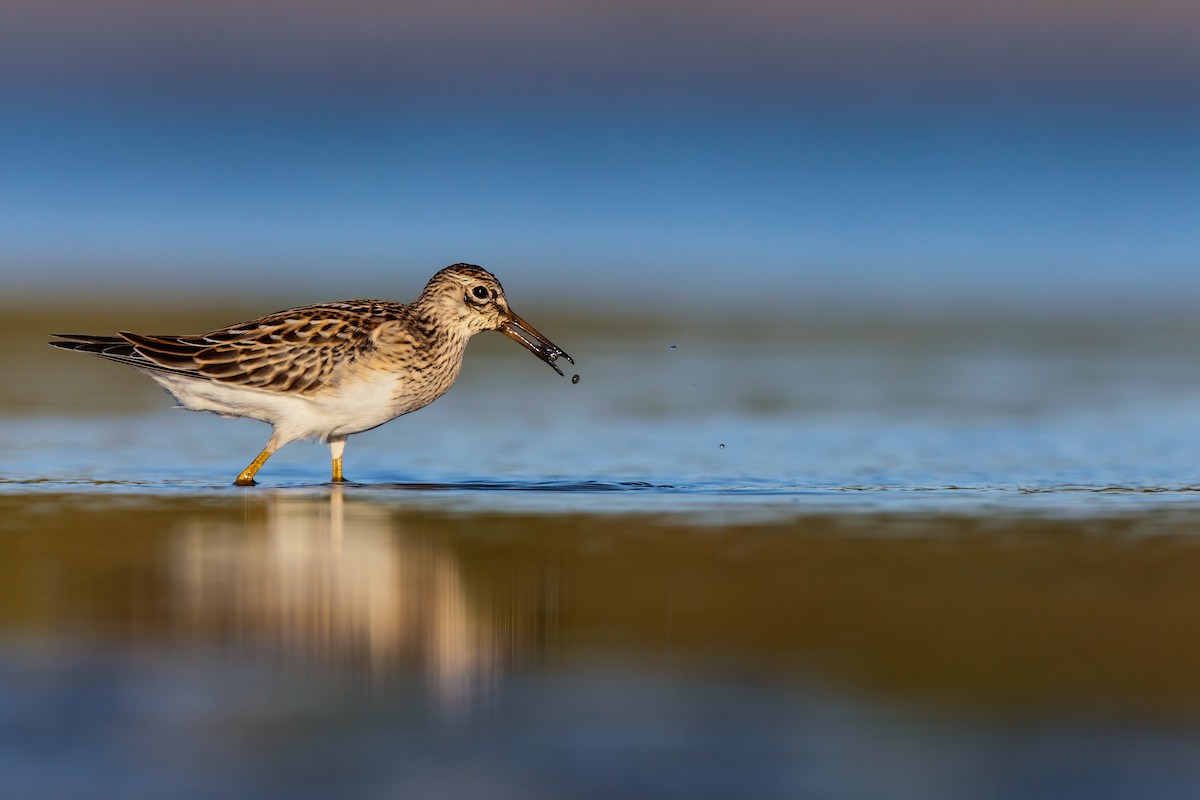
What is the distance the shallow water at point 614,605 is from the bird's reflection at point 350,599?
3 centimetres

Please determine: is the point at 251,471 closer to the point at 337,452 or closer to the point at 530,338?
the point at 337,452

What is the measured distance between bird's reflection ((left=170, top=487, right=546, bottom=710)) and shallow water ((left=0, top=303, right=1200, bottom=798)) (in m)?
0.03

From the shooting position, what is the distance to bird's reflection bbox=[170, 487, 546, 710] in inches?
310

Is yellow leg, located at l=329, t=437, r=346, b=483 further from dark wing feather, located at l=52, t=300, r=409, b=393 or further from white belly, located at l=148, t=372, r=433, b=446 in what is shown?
dark wing feather, located at l=52, t=300, r=409, b=393

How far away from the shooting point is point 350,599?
9.11m

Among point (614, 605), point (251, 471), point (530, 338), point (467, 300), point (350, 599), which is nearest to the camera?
point (614, 605)

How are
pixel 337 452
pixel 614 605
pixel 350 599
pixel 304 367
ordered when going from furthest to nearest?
1. pixel 337 452
2. pixel 304 367
3. pixel 350 599
4. pixel 614 605

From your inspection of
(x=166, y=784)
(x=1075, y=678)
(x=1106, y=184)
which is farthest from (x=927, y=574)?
(x=1106, y=184)

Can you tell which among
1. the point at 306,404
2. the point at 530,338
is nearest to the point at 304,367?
the point at 306,404

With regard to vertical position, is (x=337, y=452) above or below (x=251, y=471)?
above

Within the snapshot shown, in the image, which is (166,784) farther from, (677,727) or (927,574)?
(927,574)

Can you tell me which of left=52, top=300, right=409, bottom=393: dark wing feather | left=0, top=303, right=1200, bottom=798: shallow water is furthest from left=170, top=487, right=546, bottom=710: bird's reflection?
left=52, top=300, right=409, bottom=393: dark wing feather

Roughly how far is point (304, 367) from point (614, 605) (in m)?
5.47

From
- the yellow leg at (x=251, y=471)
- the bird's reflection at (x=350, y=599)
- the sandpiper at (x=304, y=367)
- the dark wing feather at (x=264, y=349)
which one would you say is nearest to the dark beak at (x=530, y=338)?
the sandpiper at (x=304, y=367)
